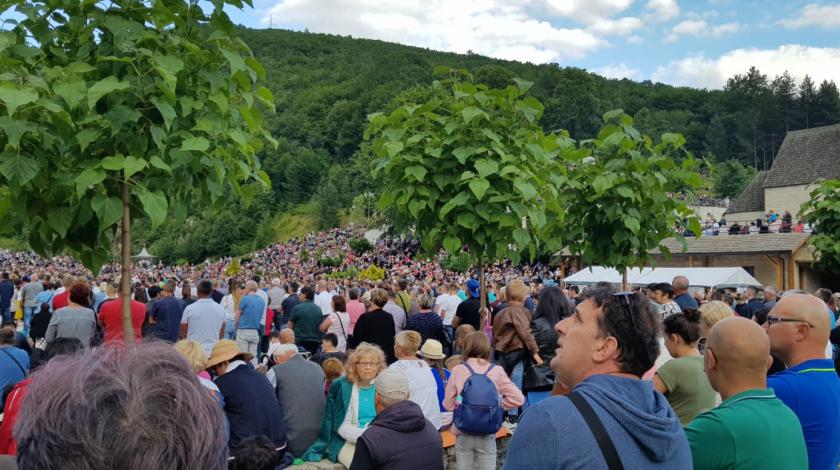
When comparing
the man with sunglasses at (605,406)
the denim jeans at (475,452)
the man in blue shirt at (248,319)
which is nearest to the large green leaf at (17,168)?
the man with sunglasses at (605,406)

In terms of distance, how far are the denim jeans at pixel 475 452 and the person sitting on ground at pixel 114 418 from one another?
17.8ft

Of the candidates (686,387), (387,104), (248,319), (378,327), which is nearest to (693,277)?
(248,319)

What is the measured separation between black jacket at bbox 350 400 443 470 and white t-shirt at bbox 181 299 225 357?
636 cm

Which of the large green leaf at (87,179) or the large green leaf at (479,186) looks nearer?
the large green leaf at (87,179)

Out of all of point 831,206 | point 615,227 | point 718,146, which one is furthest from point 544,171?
point 718,146

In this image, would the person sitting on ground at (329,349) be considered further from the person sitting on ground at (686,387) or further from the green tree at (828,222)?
the green tree at (828,222)

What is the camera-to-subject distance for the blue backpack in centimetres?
657

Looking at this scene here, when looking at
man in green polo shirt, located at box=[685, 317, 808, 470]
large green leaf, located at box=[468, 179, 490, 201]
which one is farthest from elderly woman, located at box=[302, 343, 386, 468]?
man in green polo shirt, located at box=[685, 317, 808, 470]

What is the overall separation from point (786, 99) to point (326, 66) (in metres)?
108

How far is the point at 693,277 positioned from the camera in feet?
101

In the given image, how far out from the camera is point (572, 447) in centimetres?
234

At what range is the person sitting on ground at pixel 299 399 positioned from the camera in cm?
739

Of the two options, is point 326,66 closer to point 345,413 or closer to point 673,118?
point 673,118

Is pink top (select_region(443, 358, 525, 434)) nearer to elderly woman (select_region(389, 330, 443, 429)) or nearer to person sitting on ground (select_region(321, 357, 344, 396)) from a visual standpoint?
elderly woman (select_region(389, 330, 443, 429))
